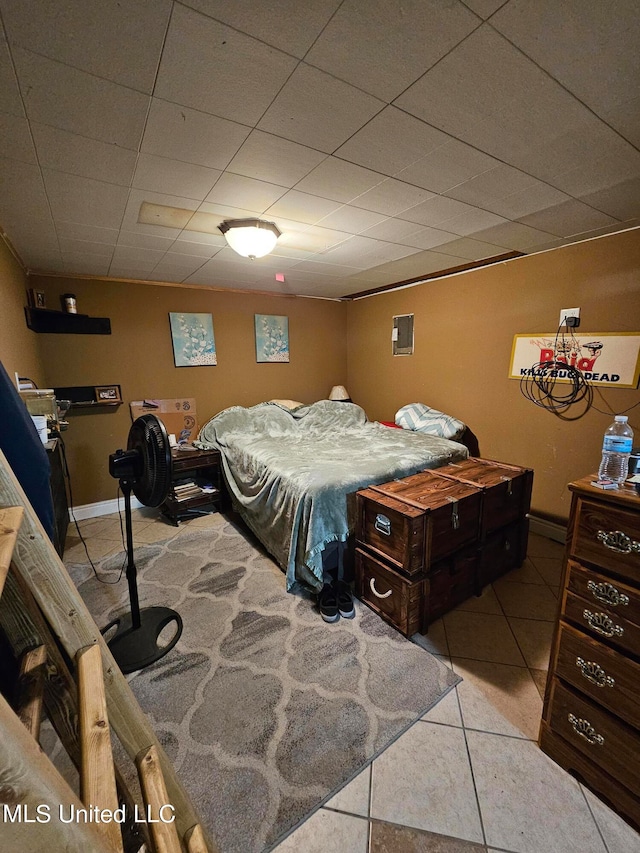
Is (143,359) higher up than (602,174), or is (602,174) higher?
(602,174)

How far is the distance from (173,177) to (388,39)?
111 centimetres

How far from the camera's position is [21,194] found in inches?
66.3

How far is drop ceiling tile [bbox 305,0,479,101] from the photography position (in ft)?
2.90

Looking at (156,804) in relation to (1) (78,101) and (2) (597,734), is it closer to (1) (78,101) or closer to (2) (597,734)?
(2) (597,734)

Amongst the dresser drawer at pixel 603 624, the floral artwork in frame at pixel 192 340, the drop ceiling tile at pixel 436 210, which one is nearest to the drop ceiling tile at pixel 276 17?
the drop ceiling tile at pixel 436 210

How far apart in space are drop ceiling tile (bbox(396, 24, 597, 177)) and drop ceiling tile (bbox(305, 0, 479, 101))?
6 cm

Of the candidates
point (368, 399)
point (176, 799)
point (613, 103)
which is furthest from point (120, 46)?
point (368, 399)

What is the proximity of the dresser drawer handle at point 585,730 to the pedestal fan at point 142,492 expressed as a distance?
1847mm

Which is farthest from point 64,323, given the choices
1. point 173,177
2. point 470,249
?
point 470,249

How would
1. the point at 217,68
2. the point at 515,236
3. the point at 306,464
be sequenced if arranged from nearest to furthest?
the point at 217,68 < the point at 515,236 < the point at 306,464

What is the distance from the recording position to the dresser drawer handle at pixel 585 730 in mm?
1184

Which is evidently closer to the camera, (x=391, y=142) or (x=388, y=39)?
(x=388, y=39)

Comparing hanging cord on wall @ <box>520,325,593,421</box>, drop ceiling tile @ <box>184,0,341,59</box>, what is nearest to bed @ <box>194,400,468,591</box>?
hanging cord on wall @ <box>520,325,593,421</box>

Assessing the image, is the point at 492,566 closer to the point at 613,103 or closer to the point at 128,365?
the point at 613,103
